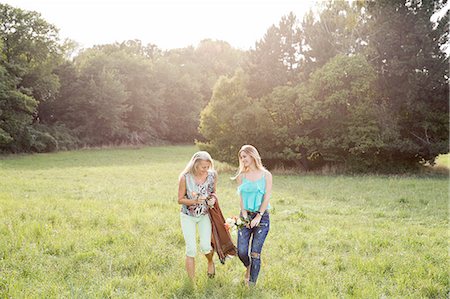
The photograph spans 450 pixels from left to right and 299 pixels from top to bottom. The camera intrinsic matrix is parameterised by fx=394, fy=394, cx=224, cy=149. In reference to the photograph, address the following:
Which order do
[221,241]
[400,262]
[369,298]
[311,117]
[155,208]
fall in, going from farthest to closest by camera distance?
[311,117] → [155,208] → [400,262] → [221,241] → [369,298]

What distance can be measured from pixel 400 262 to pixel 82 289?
5414mm

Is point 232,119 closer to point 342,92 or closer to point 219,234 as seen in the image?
point 342,92

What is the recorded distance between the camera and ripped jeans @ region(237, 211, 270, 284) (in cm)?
593

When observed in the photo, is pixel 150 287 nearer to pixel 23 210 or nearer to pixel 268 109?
pixel 23 210

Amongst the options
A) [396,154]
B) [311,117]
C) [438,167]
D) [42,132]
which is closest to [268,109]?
[311,117]

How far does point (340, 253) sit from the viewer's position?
7871 millimetres

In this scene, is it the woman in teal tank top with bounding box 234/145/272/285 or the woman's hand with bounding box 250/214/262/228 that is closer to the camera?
the woman's hand with bounding box 250/214/262/228

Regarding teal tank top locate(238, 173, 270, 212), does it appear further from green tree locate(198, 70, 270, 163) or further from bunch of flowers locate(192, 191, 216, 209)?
green tree locate(198, 70, 270, 163)

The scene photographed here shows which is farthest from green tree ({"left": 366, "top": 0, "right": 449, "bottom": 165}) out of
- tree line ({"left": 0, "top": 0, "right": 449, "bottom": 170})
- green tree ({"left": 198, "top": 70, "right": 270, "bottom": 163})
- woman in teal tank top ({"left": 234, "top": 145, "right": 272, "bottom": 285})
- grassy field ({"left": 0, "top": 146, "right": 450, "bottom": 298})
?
woman in teal tank top ({"left": 234, "top": 145, "right": 272, "bottom": 285})

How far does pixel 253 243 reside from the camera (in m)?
5.95

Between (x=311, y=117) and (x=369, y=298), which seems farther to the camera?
(x=311, y=117)

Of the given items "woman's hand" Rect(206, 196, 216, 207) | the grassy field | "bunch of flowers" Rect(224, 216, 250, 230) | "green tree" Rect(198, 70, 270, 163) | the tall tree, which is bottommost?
the grassy field

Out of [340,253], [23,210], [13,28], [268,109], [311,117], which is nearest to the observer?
[340,253]

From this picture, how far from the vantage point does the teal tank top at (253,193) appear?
19.6 ft
